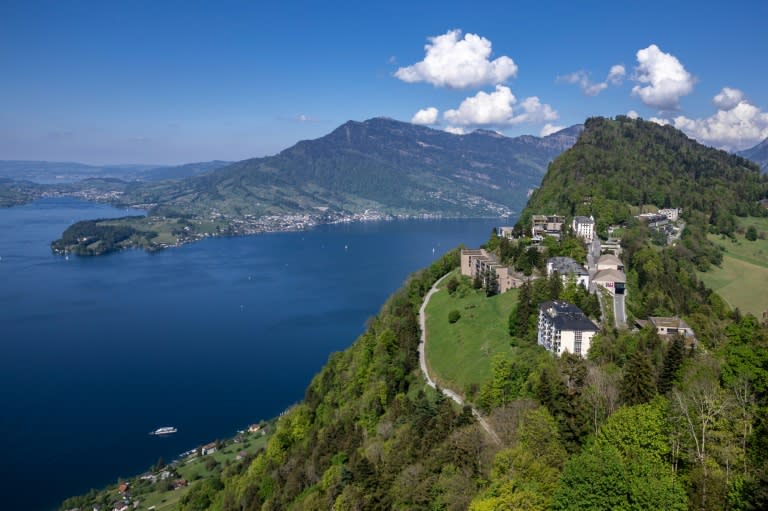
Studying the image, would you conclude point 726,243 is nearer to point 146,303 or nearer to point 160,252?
point 146,303

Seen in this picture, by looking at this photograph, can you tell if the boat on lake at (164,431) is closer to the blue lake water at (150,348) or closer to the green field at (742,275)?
the blue lake water at (150,348)

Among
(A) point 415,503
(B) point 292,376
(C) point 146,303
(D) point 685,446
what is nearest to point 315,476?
(A) point 415,503

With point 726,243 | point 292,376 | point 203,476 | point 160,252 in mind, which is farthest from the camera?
point 160,252

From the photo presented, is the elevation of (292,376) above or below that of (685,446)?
below

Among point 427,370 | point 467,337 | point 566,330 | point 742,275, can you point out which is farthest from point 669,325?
point 742,275

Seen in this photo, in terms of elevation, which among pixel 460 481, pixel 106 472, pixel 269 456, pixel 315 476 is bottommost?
pixel 106 472

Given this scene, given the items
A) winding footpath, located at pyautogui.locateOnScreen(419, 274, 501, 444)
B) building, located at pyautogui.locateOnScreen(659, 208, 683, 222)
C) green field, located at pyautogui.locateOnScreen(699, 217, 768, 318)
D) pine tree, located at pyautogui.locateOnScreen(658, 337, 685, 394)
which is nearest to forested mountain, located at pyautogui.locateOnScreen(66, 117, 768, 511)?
pine tree, located at pyautogui.locateOnScreen(658, 337, 685, 394)

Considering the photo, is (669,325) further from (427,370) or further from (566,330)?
(427,370)
